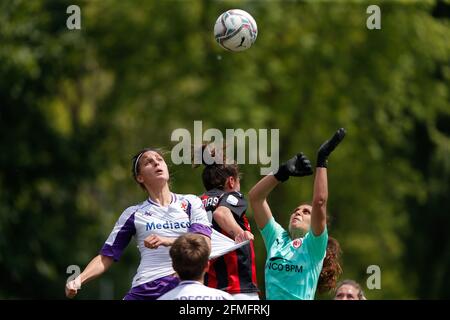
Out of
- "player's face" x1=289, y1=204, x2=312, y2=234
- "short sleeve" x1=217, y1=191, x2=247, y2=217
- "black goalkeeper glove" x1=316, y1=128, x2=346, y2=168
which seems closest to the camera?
"black goalkeeper glove" x1=316, y1=128, x2=346, y2=168

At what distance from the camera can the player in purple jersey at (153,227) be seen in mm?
9344

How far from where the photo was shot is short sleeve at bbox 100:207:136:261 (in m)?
9.55

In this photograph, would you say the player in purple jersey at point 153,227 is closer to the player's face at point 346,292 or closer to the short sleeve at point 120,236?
the short sleeve at point 120,236

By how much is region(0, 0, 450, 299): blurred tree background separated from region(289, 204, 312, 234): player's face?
16.9 meters

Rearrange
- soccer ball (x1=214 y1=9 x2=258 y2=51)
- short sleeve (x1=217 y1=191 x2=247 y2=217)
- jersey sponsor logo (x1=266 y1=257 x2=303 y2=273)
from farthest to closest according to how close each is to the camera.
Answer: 1. soccer ball (x1=214 y1=9 x2=258 y2=51)
2. short sleeve (x1=217 y1=191 x2=247 y2=217)
3. jersey sponsor logo (x1=266 y1=257 x2=303 y2=273)

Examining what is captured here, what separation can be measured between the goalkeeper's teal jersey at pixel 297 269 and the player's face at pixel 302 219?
0.49ft

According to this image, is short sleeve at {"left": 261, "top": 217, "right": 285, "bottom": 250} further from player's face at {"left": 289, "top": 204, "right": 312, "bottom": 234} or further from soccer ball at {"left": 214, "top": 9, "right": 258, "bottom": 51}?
soccer ball at {"left": 214, "top": 9, "right": 258, "bottom": 51}

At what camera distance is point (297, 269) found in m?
9.44

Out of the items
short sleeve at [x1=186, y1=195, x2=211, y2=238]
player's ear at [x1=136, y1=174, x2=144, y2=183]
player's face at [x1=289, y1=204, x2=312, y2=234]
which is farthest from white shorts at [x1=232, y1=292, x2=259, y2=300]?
player's ear at [x1=136, y1=174, x2=144, y2=183]

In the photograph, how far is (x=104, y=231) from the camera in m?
28.1
